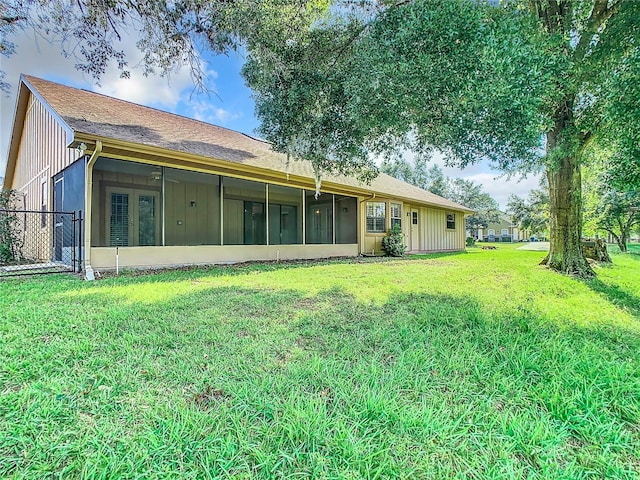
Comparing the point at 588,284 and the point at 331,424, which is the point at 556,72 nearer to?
the point at 588,284

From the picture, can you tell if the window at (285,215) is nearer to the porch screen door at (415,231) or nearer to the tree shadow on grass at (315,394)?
the porch screen door at (415,231)

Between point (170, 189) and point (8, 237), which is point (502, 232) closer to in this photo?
point (170, 189)

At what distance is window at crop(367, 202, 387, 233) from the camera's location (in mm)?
13586

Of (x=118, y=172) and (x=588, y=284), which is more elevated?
(x=118, y=172)

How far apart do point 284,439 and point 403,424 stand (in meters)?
0.67

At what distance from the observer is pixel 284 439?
171cm

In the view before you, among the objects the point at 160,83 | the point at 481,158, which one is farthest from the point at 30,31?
the point at 481,158

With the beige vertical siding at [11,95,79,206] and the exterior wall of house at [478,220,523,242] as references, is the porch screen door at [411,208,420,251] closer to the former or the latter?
the beige vertical siding at [11,95,79,206]

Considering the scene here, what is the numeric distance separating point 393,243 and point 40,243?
39.7 ft

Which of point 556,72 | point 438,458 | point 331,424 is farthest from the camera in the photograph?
point 556,72

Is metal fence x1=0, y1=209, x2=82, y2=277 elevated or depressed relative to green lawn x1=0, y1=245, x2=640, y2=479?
elevated

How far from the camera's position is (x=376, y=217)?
13789 millimetres

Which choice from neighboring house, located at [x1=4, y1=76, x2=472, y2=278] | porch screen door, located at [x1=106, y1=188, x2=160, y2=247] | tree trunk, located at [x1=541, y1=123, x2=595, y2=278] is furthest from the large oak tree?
porch screen door, located at [x1=106, y1=188, x2=160, y2=247]

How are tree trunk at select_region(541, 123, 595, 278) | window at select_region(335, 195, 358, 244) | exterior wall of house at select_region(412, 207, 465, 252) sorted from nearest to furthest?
tree trunk at select_region(541, 123, 595, 278)
window at select_region(335, 195, 358, 244)
exterior wall of house at select_region(412, 207, 465, 252)
